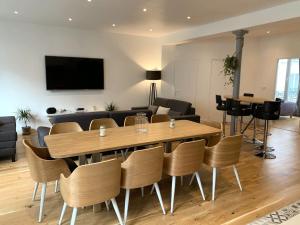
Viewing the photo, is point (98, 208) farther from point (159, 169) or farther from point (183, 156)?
point (183, 156)

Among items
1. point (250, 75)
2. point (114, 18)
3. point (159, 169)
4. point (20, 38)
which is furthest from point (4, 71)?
point (250, 75)

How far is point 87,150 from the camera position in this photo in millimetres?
2373

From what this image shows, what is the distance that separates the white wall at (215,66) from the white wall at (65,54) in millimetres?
823

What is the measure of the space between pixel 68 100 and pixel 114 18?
2867 mm

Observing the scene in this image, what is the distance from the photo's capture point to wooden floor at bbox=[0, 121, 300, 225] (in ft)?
8.73

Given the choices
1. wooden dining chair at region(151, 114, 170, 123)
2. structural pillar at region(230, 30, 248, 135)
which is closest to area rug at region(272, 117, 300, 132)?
structural pillar at region(230, 30, 248, 135)

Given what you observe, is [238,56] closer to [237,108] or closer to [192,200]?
[237,108]

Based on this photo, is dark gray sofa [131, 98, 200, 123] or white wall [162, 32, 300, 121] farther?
white wall [162, 32, 300, 121]

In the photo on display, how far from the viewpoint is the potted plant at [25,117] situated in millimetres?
6437

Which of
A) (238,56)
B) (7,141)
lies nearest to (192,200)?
(7,141)

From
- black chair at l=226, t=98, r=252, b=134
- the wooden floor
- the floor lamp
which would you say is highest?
the floor lamp

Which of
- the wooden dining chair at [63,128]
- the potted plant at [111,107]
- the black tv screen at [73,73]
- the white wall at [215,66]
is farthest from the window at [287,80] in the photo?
the wooden dining chair at [63,128]

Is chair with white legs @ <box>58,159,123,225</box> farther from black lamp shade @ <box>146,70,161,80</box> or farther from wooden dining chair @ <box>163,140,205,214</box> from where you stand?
black lamp shade @ <box>146,70,161,80</box>

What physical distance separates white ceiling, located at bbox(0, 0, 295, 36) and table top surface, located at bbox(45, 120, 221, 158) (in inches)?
100.0
